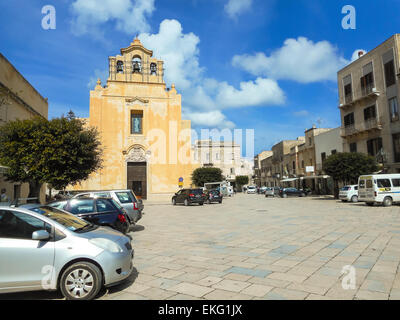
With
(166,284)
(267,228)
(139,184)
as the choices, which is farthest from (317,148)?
(166,284)

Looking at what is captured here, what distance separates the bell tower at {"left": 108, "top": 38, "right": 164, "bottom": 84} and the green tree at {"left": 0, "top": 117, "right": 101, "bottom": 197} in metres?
21.9

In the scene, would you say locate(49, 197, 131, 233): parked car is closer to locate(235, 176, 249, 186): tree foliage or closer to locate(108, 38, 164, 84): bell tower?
locate(108, 38, 164, 84): bell tower

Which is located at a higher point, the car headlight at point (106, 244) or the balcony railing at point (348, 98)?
the balcony railing at point (348, 98)

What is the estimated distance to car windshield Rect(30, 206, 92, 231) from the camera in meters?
4.59

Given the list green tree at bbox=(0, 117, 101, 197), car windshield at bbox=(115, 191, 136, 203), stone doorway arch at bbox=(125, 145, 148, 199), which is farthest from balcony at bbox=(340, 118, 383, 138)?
green tree at bbox=(0, 117, 101, 197)

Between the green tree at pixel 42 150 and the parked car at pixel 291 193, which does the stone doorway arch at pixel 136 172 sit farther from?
the green tree at pixel 42 150

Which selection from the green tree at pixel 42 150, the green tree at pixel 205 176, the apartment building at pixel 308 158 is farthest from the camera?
the green tree at pixel 205 176

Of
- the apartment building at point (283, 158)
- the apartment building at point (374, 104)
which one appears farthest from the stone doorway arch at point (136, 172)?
the apartment building at point (283, 158)

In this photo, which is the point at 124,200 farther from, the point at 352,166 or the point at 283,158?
the point at 283,158

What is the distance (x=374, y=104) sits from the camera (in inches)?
1080

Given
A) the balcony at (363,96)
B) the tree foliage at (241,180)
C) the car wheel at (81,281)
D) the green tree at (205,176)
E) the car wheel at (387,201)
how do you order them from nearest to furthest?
the car wheel at (81,281)
the car wheel at (387,201)
the balcony at (363,96)
the green tree at (205,176)
the tree foliage at (241,180)

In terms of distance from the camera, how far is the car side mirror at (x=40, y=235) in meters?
3.95
